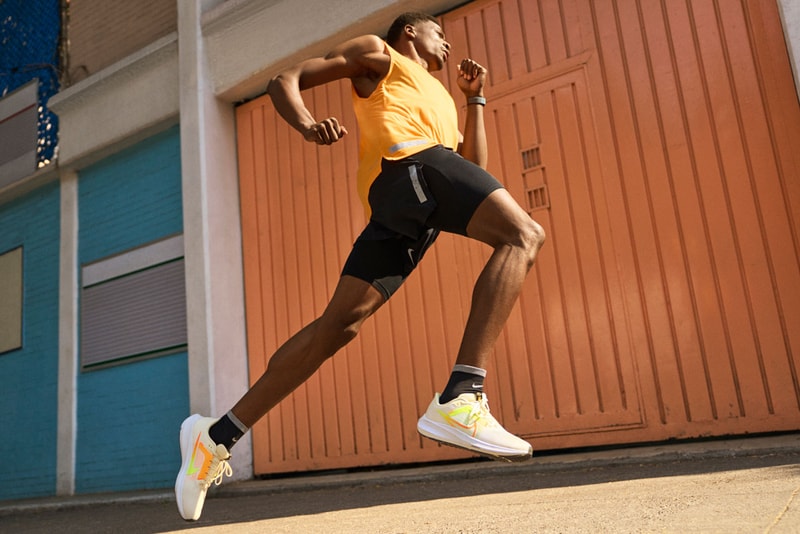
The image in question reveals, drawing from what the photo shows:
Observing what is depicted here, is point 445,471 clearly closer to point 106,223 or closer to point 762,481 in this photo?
point 762,481

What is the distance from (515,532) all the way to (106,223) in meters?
6.91

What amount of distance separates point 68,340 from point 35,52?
12.7 feet

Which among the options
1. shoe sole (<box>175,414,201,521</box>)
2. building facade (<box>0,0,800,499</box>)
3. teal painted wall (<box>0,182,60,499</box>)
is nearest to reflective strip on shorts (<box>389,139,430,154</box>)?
shoe sole (<box>175,414,201,521</box>)

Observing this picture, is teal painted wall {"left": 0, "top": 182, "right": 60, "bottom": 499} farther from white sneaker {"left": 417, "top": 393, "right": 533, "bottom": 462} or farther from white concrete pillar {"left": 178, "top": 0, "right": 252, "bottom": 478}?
white sneaker {"left": 417, "top": 393, "right": 533, "bottom": 462}

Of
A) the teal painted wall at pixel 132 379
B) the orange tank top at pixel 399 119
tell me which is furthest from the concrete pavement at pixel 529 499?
the orange tank top at pixel 399 119

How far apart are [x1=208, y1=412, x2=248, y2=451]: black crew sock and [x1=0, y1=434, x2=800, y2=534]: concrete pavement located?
64 centimetres

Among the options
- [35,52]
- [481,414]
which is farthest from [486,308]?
[35,52]

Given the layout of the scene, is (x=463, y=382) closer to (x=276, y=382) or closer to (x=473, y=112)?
(x=276, y=382)

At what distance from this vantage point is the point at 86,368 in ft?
26.4

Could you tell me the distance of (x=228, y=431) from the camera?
2865mm

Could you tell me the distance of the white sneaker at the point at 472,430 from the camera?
2.27m

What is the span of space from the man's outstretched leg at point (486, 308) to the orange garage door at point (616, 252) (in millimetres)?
2645

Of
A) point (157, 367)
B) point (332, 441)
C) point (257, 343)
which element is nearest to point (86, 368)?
point (157, 367)

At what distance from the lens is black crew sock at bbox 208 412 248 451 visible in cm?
285
